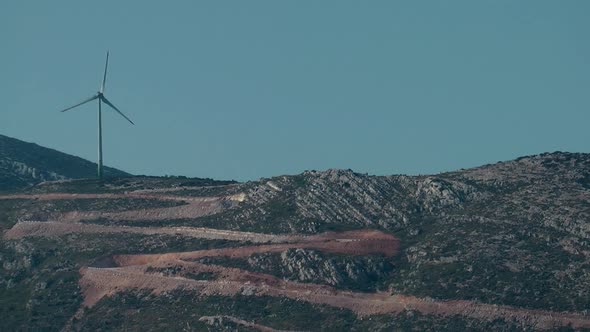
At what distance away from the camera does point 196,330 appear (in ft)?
590

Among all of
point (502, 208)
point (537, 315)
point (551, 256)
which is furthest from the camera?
point (502, 208)

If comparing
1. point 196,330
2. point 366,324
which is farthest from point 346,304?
point 196,330

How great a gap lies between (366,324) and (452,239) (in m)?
21.3

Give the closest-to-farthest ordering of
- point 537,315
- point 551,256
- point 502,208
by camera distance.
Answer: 1. point 537,315
2. point 551,256
3. point 502,208

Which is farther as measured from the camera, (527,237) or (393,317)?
(527,237)

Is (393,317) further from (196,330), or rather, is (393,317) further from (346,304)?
(196,330)

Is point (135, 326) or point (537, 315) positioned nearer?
point (537, 315)

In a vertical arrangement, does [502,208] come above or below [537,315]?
above

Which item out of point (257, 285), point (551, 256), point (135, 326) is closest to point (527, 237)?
point (551, 256)

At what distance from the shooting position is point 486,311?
17538 cm

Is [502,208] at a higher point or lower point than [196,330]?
higher

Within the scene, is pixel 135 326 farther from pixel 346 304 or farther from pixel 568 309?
pixel 568 309

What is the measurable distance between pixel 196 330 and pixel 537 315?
37.7m

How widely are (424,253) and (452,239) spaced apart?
13.2 feet
